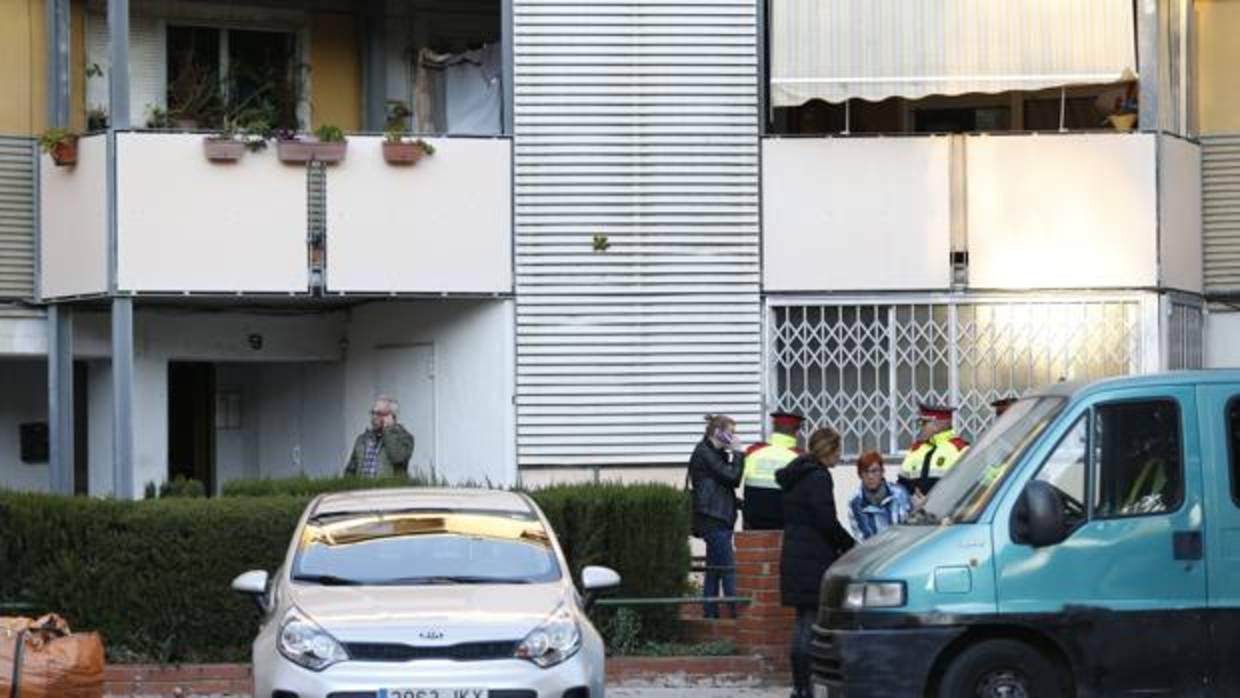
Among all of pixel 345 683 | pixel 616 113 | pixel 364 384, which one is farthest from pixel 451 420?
pixel 345 683

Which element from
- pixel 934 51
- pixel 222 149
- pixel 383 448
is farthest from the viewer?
pixel 934 51

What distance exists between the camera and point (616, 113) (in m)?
20.2

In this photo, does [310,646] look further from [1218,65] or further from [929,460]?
[1218,65]

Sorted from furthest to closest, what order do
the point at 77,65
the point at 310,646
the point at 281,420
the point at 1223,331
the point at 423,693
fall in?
the point at 281,420 < the point at 1223,331 < the point at 77,65 < the point at 310,646 < the point at 423,693

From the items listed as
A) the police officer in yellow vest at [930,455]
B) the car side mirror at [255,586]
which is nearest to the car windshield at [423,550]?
the car side mirror at [255,586]

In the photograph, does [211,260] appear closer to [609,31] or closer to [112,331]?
[112,331]

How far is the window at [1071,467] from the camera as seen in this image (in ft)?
39.1

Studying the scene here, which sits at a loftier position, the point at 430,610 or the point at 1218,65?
the point at 1218,65

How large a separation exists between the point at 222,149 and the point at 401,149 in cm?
151

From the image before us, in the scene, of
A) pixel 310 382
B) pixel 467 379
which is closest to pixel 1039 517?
pixel 467 379

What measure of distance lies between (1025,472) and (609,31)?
361 inches

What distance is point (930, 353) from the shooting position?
66.2 ft

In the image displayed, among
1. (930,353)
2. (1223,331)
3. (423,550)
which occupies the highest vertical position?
(1223,331)

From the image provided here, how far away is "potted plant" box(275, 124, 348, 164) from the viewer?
1966cm
